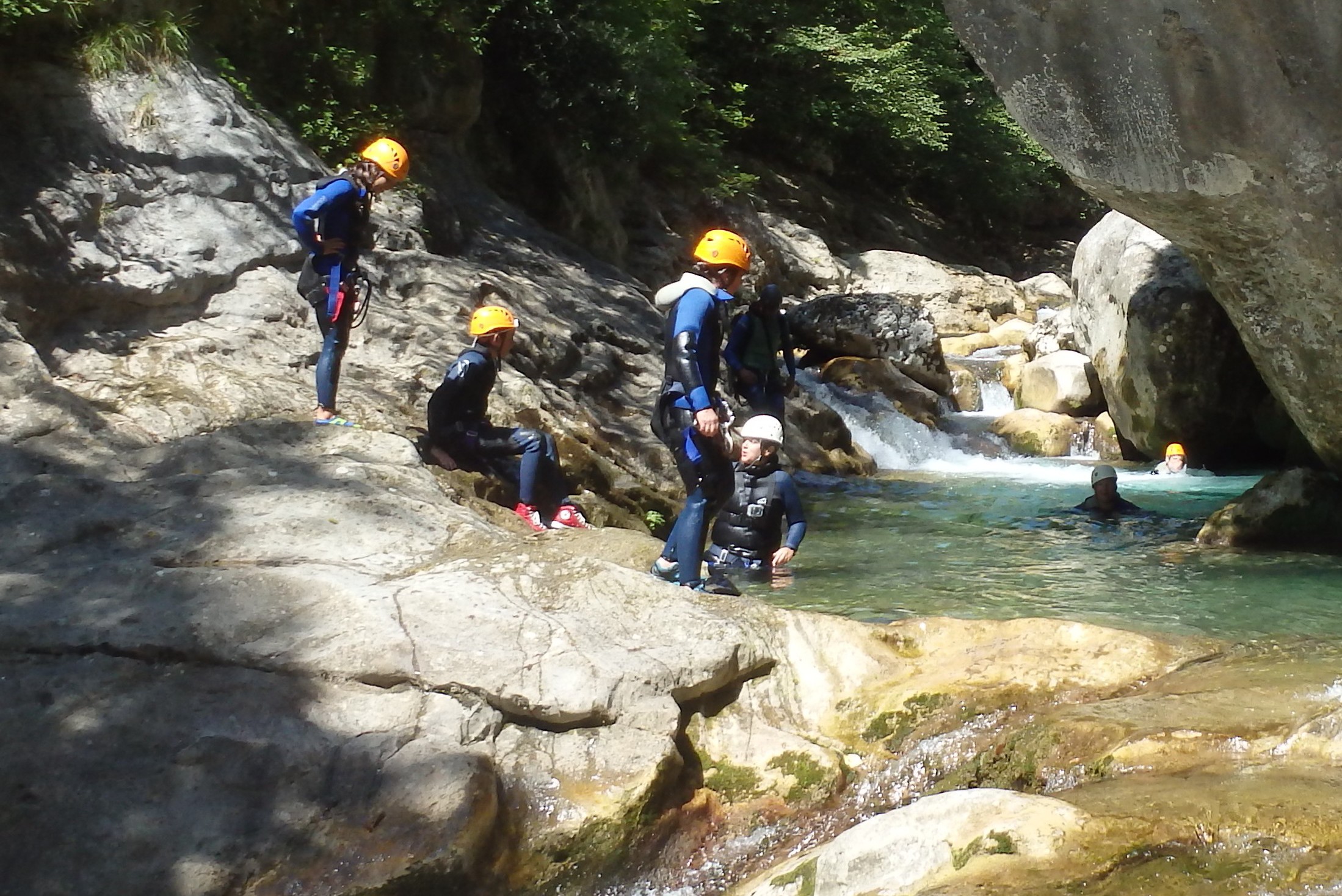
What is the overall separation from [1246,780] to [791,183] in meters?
23.2

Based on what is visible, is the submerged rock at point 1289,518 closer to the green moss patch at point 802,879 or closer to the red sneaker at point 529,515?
the red sneaker at point 529,515

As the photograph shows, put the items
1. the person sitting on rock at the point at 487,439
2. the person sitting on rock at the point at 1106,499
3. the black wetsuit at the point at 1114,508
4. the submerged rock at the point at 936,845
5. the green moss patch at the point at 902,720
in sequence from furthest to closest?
the black wetsuit at the point at 1114,508 → the person sitting on rock at the point at 1106,499 → the person sitting on rock at the point at 487,439 → the green moss patch at the point at 902,720 → the submerged rock at the point at 936,845

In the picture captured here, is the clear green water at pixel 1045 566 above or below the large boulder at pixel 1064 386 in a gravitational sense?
below

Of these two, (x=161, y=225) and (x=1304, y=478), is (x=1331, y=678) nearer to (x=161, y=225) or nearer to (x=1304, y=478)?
(x=1304, y=478)

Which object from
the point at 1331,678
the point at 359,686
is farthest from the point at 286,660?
the point at 1331,678

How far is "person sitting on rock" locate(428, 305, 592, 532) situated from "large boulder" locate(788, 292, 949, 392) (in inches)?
352

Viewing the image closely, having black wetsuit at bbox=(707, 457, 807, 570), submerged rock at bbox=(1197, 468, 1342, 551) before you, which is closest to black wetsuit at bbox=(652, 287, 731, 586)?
black wetsuit at bbox=(707, 457, 807, 570)

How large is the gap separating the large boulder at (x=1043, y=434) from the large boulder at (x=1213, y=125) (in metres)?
6.30

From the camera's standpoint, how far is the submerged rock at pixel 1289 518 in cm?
786

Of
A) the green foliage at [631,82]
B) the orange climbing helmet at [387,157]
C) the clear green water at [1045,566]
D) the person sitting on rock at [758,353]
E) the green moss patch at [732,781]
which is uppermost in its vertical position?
the green foliage at [631,82]

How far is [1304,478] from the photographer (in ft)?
26.4

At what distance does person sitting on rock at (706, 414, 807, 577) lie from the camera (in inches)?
268

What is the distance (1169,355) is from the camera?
38.2ft

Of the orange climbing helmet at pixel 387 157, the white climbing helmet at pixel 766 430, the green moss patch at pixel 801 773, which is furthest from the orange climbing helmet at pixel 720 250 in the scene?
the green moss patch at pixel 801 773
